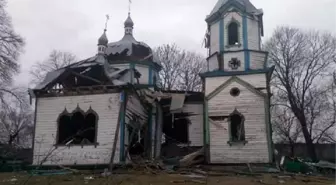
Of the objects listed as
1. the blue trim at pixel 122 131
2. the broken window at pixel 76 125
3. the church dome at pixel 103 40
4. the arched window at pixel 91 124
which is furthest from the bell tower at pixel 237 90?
the church dome at pixel 103 40

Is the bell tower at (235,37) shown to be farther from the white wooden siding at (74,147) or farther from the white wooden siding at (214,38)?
the white wooden siding at (74,147)

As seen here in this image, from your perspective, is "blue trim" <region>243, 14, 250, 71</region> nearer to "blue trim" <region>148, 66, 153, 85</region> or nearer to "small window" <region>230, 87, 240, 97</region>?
"small window" <region>230, 87, 240, 97</region>

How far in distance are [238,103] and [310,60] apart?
13.7 meters

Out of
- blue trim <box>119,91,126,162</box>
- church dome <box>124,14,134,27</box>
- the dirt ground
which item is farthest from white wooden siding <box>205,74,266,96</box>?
church dome <box>124,14,134,27</box>

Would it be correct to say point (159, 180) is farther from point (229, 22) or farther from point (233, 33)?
point (229, 22)

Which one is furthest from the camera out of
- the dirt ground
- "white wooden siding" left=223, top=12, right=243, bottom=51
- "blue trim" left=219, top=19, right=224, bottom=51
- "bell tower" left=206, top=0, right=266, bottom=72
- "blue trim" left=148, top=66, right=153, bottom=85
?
"blue trim" left=148, top=66, right=153, bottom=85

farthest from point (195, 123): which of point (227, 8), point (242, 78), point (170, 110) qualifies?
point (227, 8)

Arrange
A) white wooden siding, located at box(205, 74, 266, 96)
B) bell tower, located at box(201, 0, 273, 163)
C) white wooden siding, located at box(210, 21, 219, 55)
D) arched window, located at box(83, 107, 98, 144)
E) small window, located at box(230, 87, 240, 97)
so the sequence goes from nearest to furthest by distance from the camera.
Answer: arched window, located at box(83, 107, 98, 144)
bell tower, located at box(201, 0, 273, 163)
white wooden siding, located at box(205, 74, 266, 96)
small window, located at box(230, 87, 240, 97)
white wooden siding, located at box(210, 21, 219, 55)

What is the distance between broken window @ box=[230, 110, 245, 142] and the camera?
67.2ft

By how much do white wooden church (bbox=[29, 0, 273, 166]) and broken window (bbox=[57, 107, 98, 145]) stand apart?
5 cm

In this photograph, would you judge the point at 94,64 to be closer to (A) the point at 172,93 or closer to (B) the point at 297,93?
(A) the point at 172,93

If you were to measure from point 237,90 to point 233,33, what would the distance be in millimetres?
3528

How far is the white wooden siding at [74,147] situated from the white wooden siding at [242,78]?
528 cm

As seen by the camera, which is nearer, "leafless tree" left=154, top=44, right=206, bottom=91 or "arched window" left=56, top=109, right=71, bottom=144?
"arched window" left=56, top=109, right=71, bottom=144
